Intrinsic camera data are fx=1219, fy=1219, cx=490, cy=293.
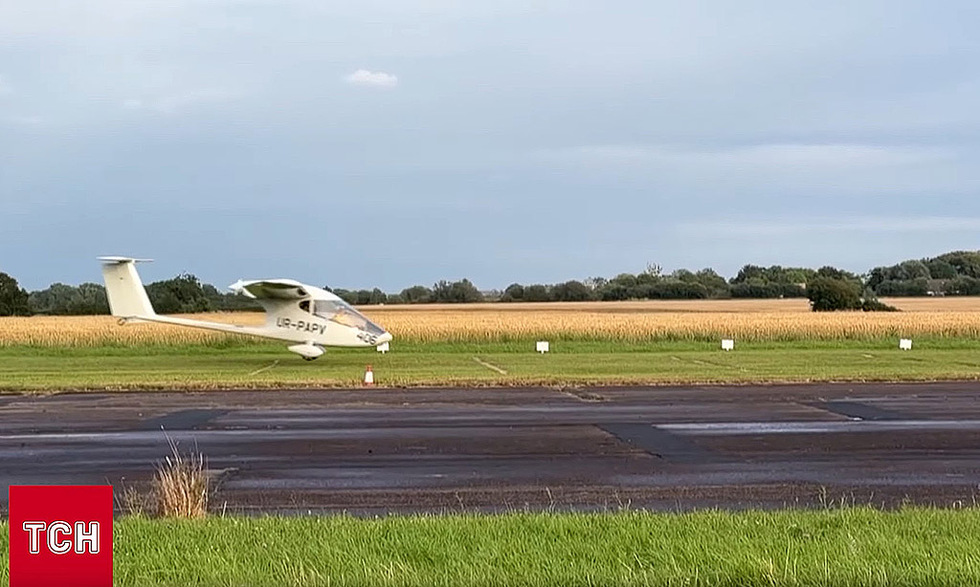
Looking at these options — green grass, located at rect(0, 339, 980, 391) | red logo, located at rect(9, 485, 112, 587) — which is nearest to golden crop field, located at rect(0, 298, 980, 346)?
green grass, located at rect(0, 339, 980, 391)

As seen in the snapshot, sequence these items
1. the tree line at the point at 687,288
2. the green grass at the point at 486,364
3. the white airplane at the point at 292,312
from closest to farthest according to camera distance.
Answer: the green grass at the point at 486,364 → the white airplane at the point at 292,312 → the tree line at the point at 687,288

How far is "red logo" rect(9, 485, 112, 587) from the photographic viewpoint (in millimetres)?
4355

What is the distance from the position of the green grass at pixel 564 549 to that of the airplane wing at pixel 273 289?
25395mm

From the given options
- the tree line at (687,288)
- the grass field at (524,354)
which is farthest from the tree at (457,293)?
the grass field at (524,354)

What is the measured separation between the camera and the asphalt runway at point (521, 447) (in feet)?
37.7

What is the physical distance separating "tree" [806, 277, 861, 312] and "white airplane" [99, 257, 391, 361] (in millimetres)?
46461

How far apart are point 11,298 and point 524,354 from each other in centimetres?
5429

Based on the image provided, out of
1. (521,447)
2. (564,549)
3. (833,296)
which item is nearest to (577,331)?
(521,447)

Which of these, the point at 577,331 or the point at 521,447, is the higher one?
the point at 577,331

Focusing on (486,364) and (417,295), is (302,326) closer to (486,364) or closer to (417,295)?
(486,364)

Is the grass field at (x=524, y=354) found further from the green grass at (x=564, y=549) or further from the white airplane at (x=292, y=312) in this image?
the green grass at (x=564, y=549)

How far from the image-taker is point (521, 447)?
15117mm

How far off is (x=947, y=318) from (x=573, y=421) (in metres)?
40.5

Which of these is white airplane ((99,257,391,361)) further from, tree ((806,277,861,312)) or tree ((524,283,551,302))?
tree ((524,283,551,302))
